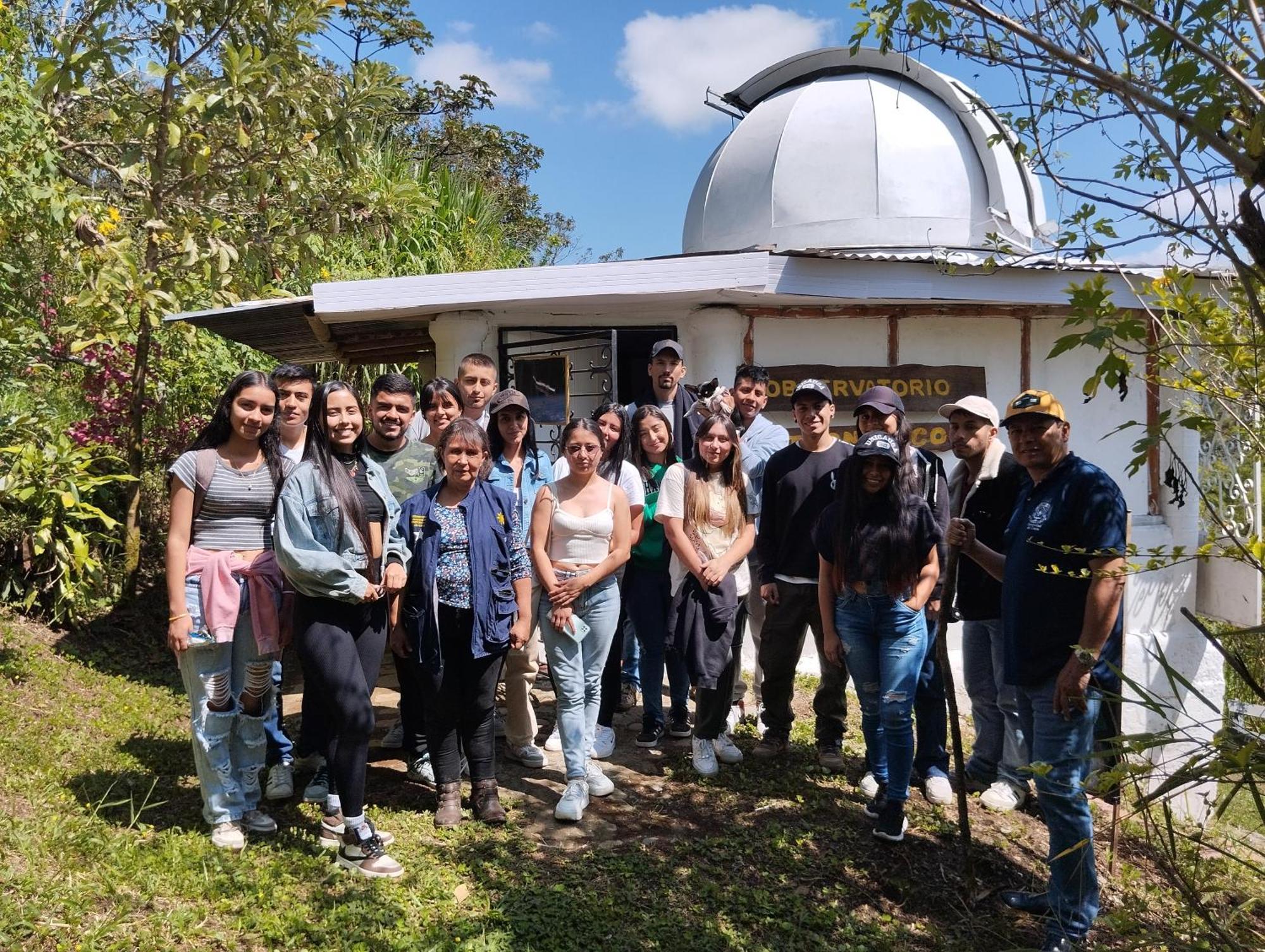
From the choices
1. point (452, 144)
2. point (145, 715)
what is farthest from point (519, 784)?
point (452, 144)

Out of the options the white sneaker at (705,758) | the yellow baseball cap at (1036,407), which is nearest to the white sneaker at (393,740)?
the white sneaker at (705,758)

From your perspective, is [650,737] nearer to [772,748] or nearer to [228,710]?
[772,748]

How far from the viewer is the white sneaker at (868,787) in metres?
4.59

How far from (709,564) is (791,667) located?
815 mm

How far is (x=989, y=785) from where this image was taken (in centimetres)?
494

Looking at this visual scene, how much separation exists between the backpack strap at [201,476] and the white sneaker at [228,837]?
1222 millimetres

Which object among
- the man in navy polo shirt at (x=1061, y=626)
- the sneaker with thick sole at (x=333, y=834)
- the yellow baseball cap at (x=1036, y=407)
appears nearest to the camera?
the man in navy polo shirt at (x=1061, y=626)

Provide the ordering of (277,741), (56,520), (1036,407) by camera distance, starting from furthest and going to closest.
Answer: (56,520)
(277,741)
(1036,407)

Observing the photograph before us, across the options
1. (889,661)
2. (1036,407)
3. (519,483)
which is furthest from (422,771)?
(1036,407)

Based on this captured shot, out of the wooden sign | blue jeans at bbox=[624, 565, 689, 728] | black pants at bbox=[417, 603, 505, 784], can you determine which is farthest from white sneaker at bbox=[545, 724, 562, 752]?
the wooden sign

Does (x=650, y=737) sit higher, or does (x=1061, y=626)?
(x=1061, y=626)

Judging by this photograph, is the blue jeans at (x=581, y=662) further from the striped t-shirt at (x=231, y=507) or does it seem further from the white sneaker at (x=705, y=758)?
the striped t-shirt at (x=231, y=507)

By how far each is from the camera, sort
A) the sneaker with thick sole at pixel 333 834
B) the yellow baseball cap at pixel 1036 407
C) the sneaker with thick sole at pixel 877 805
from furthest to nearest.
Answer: the sneaker with thick sole at pixel 877 805 → the sneaker with thick sole at pixel 333 834 → the yellow baseball cap at pixel 1036 407

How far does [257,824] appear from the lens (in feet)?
12.7
